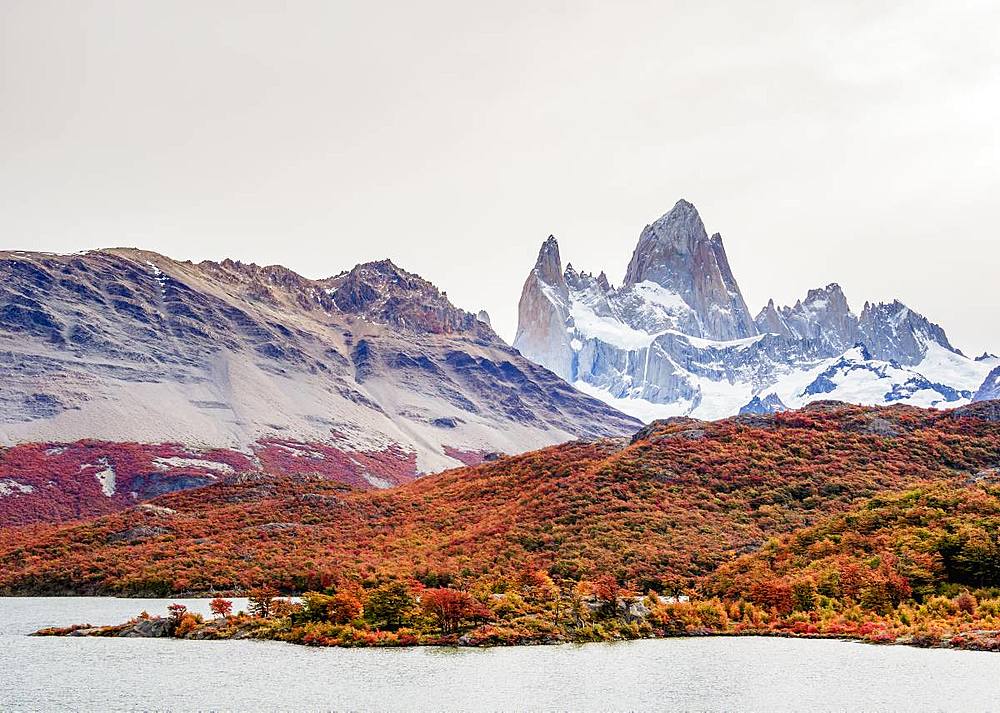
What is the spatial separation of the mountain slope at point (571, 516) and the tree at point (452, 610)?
11.4 meters

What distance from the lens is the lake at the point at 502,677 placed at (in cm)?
3044

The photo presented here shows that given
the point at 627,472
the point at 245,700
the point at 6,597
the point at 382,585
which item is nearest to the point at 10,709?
the point at 245,700

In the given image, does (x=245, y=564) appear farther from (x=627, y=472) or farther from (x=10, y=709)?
(x=10, y=709)

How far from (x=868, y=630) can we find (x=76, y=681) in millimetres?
32918

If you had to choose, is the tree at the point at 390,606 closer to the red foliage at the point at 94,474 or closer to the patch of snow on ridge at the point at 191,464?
the red foliage at the point at 94,474

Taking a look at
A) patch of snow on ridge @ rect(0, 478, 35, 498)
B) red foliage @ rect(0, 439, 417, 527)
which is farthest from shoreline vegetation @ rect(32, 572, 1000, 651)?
patch of snow on ridge @ rect(0, 478, 35, 498)

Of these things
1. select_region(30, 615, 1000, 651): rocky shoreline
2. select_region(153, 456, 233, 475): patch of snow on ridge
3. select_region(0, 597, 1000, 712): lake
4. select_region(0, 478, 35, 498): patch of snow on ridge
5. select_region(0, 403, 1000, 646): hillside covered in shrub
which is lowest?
select_region(0, 597, 1000, 712): lake

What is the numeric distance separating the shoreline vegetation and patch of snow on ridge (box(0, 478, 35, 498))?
109 m

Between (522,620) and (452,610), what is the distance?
11.4 feet

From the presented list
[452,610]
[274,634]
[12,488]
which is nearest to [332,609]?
[274,634]

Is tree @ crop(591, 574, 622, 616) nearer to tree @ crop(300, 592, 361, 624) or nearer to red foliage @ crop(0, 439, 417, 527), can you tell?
tree @ crop(300, 592, 361, 624)

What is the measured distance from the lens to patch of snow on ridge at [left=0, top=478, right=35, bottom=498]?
476 feet

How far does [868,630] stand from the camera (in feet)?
139

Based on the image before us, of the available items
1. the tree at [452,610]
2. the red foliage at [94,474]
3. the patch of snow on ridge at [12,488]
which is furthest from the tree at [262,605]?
the patch of snow on ridge at [12,488]
